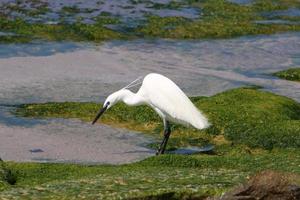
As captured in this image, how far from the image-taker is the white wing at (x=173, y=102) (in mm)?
19781

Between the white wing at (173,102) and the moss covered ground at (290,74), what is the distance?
13.8 metres

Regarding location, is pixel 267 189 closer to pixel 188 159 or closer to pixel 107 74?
pixel 188 159

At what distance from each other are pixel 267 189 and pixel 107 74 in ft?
67.3

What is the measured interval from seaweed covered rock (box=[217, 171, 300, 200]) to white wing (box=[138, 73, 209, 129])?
8626 mm

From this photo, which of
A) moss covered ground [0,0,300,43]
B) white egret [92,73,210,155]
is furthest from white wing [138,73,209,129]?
moss covered ground [0,0,300,43]

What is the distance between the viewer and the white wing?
64.9 ft

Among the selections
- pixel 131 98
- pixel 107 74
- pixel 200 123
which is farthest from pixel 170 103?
pixel 107 74

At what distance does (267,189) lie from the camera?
11.0 m

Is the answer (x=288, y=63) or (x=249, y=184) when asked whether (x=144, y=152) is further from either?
(x=288, y=63)

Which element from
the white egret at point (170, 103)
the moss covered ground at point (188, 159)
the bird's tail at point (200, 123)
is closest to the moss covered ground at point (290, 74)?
the moss covered ground at point (188, 159)

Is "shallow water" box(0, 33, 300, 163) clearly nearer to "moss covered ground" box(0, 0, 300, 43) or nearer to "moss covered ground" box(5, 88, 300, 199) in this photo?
"moss covered ground" box(5, 88, 300, 199)

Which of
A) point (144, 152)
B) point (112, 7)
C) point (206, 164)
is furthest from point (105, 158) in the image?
point (112, 7)

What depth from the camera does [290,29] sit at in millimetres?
46156

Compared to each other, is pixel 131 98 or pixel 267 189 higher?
pixel 267 189
